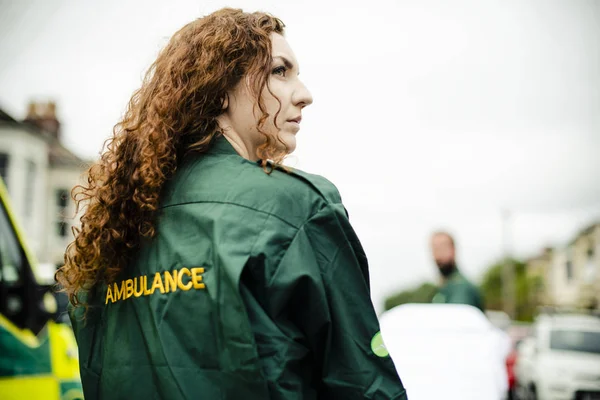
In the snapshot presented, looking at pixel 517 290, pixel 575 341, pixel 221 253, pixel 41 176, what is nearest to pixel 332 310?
pixel 221 253

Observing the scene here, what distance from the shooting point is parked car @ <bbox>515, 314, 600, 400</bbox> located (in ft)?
33.5

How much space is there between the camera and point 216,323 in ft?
4.28

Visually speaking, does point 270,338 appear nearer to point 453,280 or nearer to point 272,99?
point 272,99

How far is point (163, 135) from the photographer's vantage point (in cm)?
160

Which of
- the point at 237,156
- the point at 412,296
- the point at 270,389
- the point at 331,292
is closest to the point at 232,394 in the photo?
the point at 270,389

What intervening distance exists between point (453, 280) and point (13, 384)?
11.5 feet

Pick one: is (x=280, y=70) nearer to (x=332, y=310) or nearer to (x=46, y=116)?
(x=332, y=310)

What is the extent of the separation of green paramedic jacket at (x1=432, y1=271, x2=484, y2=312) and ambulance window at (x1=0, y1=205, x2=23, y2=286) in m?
3.23

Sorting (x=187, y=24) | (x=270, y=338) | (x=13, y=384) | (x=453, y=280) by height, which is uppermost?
(x=187, y=24)

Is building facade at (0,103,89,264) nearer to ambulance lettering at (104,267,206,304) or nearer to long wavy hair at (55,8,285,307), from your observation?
long wavy hair at (55,8,285,307)

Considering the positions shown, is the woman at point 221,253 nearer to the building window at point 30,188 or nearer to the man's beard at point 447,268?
the man's beard at point 447,268

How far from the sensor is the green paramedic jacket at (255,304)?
1.28 metres

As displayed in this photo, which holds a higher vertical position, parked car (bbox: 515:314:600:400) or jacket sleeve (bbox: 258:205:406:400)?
jacket sleeve (bbox: 258:205:406:400)

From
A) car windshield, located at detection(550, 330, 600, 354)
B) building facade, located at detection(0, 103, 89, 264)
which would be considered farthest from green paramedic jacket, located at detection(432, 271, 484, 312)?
building facade, located at detection(0, 103, 89, 264)
